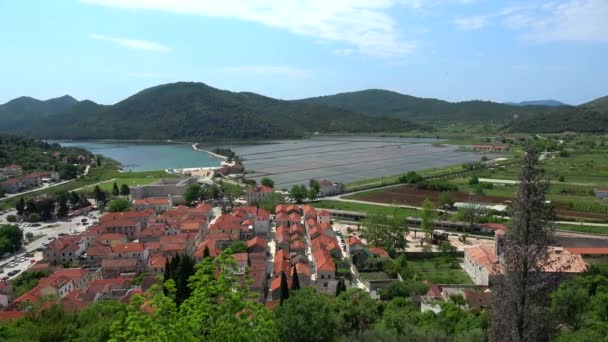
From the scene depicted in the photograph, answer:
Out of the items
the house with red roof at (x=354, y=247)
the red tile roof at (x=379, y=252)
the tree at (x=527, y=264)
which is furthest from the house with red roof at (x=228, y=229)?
the tree at (x=527, y=264)

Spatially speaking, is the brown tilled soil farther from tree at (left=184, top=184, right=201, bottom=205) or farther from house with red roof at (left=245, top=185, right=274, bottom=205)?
tree at (left=184, top=184, right=201, bottom=205)

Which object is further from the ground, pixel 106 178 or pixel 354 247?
pixel 106 178

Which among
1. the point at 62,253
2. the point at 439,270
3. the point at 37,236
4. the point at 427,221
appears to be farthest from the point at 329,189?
the point at 62,253

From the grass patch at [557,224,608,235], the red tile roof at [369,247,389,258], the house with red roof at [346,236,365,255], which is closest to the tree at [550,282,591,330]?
the red tile roof at [369,247,389,258]

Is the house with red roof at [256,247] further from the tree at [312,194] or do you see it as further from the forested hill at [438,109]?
the forested hill at [438,109]

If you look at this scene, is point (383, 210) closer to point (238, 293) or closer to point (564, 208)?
point (564, 208)

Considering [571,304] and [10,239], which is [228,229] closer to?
[10,239]
